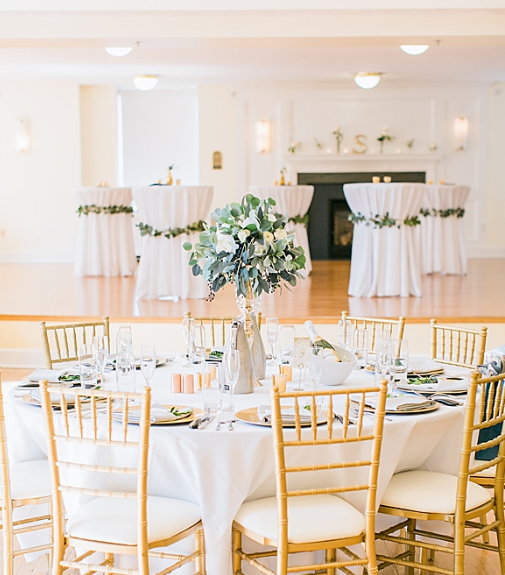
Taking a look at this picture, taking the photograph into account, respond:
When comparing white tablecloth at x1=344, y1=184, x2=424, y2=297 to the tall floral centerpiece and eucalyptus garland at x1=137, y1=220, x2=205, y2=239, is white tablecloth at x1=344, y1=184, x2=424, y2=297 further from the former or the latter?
the tall floral centerpiece

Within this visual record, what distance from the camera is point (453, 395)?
2850 millimetres

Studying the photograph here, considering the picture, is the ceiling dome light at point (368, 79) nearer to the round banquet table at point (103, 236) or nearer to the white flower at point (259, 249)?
the round banquet table at point (103, 236)

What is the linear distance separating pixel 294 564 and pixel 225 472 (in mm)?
499

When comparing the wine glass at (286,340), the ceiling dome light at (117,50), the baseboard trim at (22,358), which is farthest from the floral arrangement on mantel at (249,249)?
the ceiling dome light at (117,50)

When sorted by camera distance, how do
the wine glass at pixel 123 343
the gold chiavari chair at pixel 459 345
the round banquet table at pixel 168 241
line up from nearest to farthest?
the wine glass at pixel 123 343 → the gold chiavari chair at pixel 459 345 → the round banquet table at pixel 168 241

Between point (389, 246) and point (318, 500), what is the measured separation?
548 centimetres

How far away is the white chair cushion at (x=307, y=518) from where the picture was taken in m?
2.29

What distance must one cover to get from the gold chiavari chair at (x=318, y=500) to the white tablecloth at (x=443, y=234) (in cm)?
786

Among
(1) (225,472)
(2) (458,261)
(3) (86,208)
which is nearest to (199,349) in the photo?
(1) (225,472)

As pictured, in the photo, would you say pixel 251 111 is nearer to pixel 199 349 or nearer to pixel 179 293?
pixel 179 293

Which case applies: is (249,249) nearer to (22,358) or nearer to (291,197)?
(22,358)

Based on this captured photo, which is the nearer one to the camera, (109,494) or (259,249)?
(109,494)

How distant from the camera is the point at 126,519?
2.38m

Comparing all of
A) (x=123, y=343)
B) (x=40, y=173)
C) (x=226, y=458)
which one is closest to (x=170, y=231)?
(x=123, y=343)
